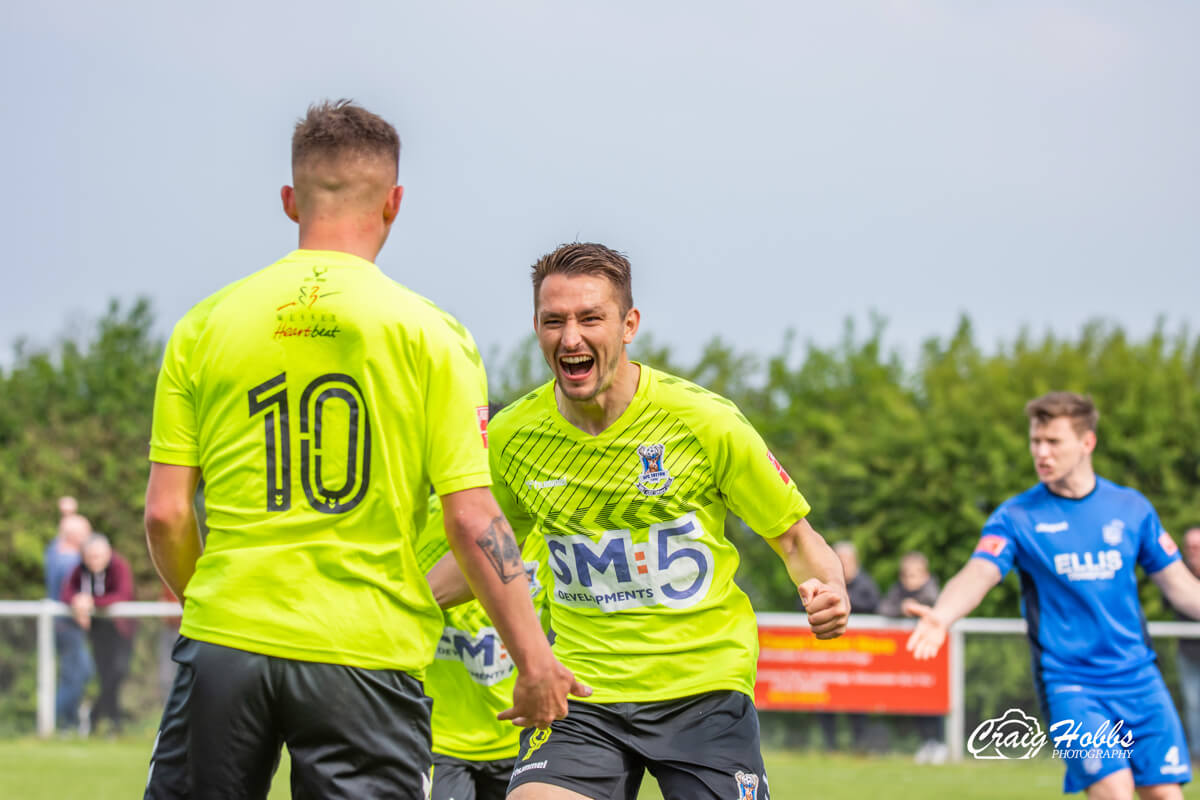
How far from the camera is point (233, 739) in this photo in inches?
119

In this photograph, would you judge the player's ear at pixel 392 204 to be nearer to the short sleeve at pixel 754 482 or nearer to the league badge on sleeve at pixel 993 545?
the short sleeve at pixel 754 482

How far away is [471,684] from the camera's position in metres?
5.20

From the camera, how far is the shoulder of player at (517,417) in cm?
475

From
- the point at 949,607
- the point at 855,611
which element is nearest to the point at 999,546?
the point at 949,607

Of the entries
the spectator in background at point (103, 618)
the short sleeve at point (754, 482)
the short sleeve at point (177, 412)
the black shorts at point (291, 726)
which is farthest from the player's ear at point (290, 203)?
the spectator in background at point (103, 618)

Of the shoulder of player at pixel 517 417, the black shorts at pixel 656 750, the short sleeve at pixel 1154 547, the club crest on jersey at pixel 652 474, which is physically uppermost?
the shoulder of player at pixel 517 417

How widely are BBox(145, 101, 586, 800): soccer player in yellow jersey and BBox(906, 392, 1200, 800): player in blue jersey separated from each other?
12.6 ft

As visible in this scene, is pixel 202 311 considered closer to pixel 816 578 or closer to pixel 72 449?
pixel 816 578

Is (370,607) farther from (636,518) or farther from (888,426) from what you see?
(888,426)

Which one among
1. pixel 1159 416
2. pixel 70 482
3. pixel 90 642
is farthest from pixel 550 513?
pixel 70 482

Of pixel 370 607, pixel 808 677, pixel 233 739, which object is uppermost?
pixel 370 607

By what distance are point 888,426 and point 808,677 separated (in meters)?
10.1

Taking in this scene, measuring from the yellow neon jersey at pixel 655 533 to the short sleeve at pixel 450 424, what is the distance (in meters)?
1.41

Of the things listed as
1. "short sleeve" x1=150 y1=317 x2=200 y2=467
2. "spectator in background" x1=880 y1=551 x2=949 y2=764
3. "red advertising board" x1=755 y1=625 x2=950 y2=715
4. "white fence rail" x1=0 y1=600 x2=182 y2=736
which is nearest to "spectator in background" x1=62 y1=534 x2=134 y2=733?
"white fence rail" x1=0 y1=600 x2=182 y2=736
